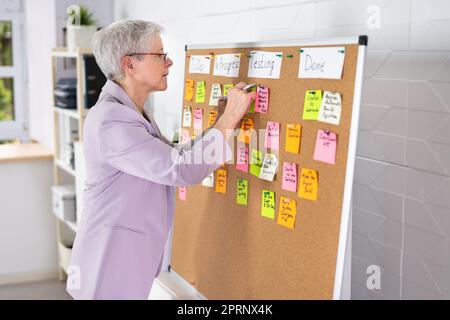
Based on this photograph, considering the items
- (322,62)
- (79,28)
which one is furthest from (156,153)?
(79,28)

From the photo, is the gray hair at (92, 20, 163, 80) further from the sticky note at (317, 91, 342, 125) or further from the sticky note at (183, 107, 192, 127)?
the sticky note at (317, 91, 342, 125)

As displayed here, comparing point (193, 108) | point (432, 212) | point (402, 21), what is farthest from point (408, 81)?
point (193, 108)

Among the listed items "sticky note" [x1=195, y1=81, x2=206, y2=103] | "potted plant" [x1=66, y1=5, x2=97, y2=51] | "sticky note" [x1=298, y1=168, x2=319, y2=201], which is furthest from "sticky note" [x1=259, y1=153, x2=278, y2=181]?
"potted plant" [x1=66, y1=5, x2=97, y2=51]

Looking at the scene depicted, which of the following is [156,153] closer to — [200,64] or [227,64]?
[227,64]

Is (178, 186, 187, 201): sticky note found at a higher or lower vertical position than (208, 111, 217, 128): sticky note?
lower

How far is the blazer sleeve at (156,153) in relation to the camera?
5.84ft

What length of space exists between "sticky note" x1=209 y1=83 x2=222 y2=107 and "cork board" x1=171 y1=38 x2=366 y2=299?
0.02 meters

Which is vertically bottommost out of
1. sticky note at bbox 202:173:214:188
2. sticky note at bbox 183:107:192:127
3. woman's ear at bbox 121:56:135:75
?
sticky note at bbox 202:173:214:188

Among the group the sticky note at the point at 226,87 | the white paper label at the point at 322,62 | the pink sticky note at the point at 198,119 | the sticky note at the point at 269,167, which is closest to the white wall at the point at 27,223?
the pink sticky note at the point at 198,119

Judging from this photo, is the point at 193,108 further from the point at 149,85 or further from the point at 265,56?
the point at 265,56

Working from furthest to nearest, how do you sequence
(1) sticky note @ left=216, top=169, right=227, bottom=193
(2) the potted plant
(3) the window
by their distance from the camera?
(3) the window → (2) the potted plant → (1) sticky note @ left=216, top=169, right=227, bottom=193

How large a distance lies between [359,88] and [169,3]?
204cm

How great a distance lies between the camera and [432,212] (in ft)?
5.91

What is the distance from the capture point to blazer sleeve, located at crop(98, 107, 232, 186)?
70.1 inches
